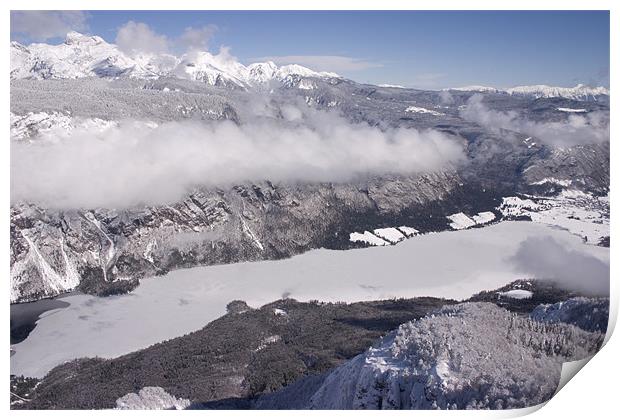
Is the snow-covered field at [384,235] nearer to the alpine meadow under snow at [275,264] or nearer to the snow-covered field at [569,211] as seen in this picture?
the alpine meadow under snow at [275,264]

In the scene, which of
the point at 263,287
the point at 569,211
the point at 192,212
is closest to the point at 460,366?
the point at 263,287

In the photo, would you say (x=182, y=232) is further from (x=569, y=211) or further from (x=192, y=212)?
(x=569, y=211)

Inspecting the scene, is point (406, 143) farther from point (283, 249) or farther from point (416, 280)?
point (416, 280)

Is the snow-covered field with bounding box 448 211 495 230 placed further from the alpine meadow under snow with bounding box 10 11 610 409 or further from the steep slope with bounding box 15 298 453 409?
the steep slope with bounding box 15 298 453 409

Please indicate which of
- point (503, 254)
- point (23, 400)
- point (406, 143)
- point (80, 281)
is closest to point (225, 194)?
point (80, 281)

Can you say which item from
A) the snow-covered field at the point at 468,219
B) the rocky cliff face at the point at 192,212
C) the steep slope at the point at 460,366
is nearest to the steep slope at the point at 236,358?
the steep slope at the point at 460,366

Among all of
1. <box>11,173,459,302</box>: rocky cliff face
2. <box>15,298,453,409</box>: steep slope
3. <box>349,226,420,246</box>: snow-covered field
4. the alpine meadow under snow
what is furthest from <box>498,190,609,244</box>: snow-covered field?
<box>15,298,453,409</box>: steep slope
